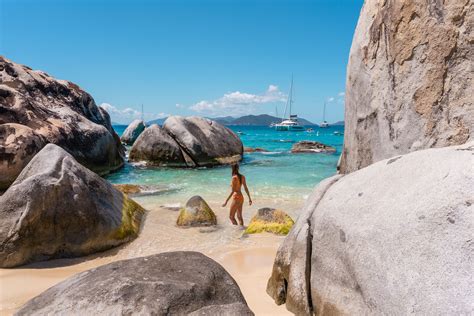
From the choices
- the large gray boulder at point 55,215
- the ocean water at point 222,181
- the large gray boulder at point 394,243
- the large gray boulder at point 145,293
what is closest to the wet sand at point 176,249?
the large gray boulder at point 55,215

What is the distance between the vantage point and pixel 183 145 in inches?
811

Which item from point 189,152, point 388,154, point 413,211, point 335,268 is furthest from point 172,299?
point 189,152

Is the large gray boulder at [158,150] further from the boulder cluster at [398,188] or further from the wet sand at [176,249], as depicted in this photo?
the boulder cluster at [398,188]

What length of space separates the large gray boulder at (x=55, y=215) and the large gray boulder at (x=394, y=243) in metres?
4.20

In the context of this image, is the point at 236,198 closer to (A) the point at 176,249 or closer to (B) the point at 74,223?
(A) the point at 176,249

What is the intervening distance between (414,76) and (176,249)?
507 cm

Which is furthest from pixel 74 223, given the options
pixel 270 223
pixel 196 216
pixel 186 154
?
pixel 186 154

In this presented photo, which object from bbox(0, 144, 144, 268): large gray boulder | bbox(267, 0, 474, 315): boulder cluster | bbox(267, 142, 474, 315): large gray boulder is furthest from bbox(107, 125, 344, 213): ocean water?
bbox(267, 142, 474, 315): large gray boulder

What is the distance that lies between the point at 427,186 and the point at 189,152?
18.5m

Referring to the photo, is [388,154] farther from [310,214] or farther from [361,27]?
[361,27]

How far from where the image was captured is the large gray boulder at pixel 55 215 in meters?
5.71

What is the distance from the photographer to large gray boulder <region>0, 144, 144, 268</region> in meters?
5.71

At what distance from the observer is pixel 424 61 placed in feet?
11.8

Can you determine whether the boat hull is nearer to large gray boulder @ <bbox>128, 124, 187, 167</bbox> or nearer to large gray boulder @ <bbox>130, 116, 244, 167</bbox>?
large gray boulder @ <bbox>130, 116, 244, 167</bbox>
